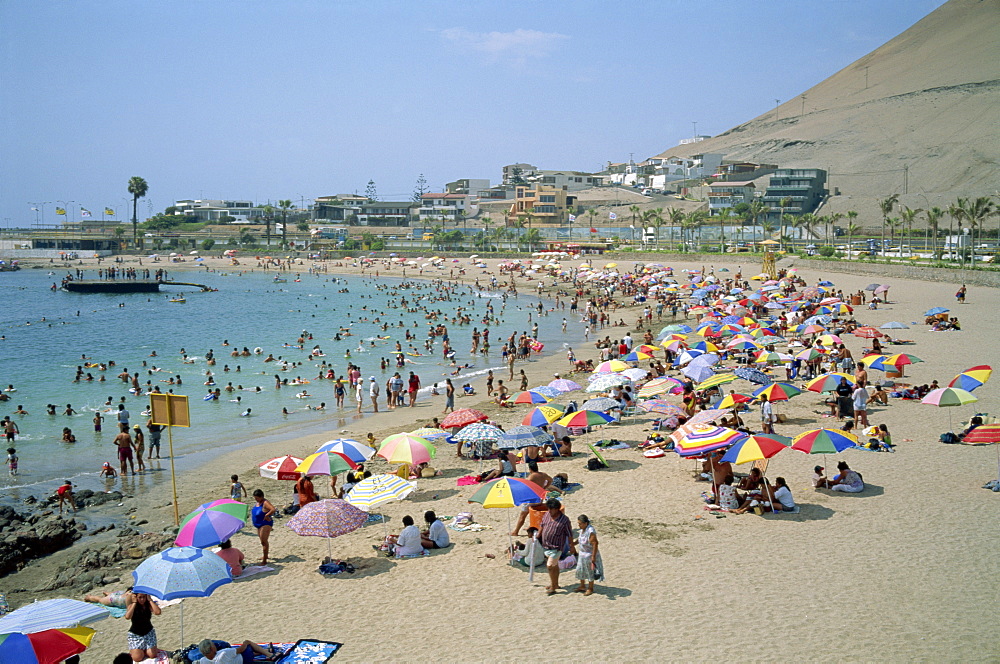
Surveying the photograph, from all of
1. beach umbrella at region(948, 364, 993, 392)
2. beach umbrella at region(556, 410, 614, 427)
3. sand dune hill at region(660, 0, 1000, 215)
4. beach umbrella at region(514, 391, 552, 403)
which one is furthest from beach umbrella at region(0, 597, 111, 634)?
sand dune hill at region(660, 0, 1000, 215)

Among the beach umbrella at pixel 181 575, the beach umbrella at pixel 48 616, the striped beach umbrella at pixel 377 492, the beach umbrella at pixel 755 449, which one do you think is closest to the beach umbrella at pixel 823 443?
the beach umbrella at pixel 755 449

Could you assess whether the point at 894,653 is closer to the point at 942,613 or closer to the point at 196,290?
the point at 942,613

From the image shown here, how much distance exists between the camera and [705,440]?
36.6 ft

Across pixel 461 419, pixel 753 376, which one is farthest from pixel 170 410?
pixel 753 376

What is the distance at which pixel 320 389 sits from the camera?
2662 centimetres

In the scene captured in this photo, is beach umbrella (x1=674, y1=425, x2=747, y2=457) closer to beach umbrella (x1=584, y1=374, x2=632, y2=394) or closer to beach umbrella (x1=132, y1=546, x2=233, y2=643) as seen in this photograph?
beach umbrella (x1=584, y1=374, x2=632, y2=394)

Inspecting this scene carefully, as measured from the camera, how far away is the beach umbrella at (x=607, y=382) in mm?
17000

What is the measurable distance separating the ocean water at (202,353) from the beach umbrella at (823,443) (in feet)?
41.6

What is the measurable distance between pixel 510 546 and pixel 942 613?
15.7ft

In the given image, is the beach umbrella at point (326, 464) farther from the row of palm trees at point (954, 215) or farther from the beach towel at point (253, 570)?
the row of palm trees at point (954, 215)

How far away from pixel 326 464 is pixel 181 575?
4820 millimetres

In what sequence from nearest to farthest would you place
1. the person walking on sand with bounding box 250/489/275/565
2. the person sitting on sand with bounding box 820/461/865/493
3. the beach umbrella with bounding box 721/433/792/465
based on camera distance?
the person walking on sand with bounding box 250/489/275/565
the beach umbrella with bounding box 721/433/792/465
the person sitting on sand with bounding box 820/461/865/493

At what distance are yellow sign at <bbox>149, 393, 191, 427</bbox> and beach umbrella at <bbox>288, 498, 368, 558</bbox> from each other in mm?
2966

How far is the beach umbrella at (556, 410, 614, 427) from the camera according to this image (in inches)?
551
